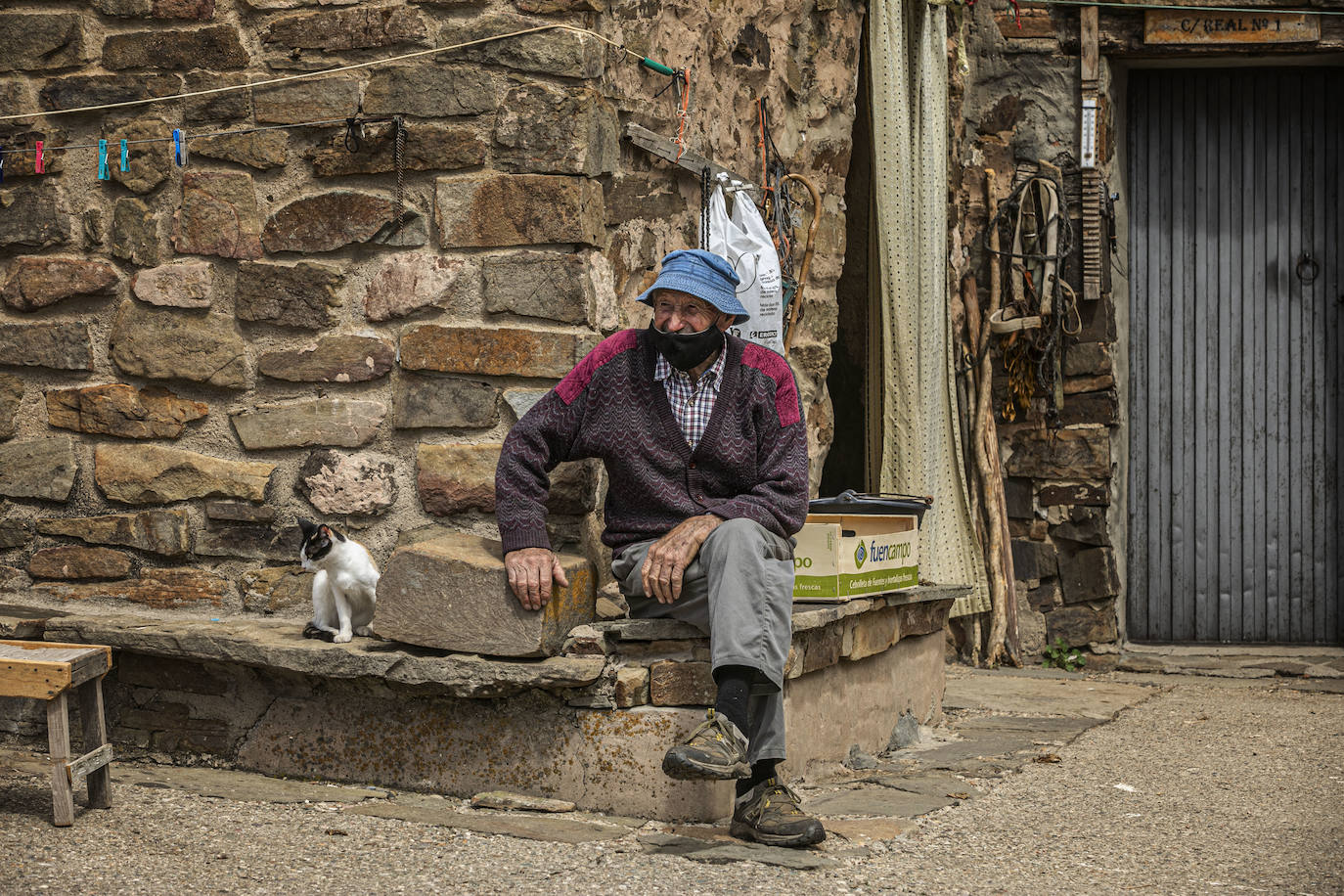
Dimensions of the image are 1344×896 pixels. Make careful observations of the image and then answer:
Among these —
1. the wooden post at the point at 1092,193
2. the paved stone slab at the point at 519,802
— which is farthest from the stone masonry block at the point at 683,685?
the wooden post at the point at 1092,193

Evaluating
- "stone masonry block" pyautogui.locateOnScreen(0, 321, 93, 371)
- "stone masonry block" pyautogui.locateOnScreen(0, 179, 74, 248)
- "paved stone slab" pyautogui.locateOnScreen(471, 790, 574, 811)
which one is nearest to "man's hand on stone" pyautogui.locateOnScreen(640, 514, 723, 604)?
"paved stone slab" pyautogui.locateOnScreen(471, 790, 574, 811)

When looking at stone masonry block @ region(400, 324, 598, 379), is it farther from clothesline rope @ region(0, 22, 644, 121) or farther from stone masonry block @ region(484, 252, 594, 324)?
clothesline rope @ region(0, 22, 644, 121)

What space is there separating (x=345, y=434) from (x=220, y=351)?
0.48 m

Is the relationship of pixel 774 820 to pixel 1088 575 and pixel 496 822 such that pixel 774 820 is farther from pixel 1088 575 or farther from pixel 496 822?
pixel 1088 575

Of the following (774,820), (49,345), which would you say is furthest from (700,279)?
(49,345)

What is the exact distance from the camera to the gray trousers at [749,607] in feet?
11.4

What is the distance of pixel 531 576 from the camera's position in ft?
11.8

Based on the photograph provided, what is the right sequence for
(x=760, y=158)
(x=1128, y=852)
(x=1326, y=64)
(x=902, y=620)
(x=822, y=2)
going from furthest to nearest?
(x=1326, y=64) → (x=822, y=2) → (x=760, y=158) → (x=902, y=620) → (x=1128, y=852)

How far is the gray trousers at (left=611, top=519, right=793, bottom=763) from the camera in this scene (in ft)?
11.4

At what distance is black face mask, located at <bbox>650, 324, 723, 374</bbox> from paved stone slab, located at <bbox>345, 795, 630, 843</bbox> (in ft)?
4.03

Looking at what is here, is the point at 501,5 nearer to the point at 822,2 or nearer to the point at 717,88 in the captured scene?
the point at 717,88

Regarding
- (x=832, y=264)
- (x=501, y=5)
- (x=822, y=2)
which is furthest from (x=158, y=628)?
(x=822, y=2)

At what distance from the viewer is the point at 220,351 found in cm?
424

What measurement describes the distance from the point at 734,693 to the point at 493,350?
4.09ft
